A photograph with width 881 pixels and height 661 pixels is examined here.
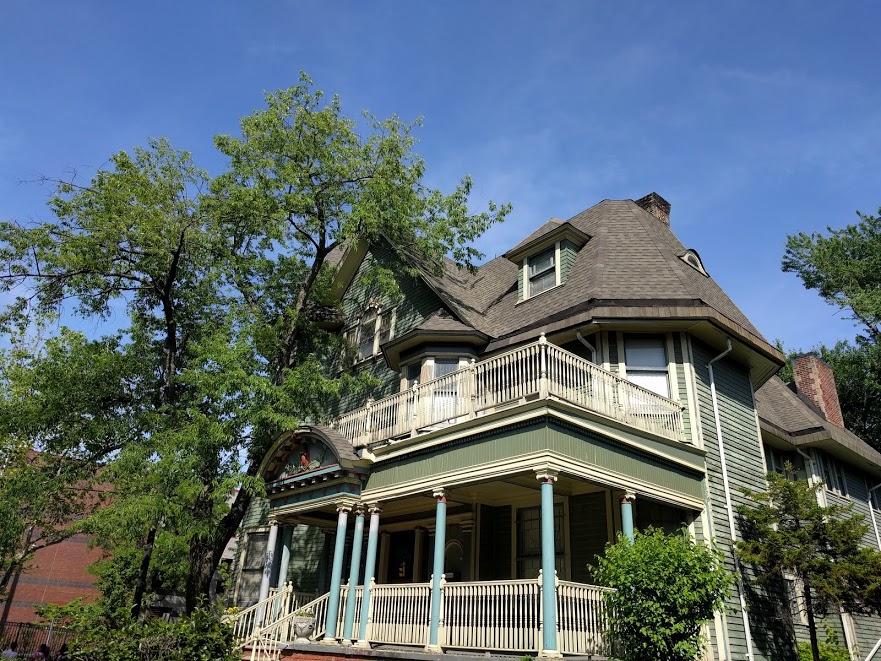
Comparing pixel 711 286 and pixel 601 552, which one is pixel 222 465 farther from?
pixel 711 286

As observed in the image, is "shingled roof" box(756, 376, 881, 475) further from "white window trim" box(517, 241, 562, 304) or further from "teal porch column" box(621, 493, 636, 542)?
"teal porch column" box(621, 493, 636, 542)

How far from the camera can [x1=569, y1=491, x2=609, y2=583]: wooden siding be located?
42.5 feet

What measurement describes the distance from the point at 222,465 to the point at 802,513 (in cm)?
1492

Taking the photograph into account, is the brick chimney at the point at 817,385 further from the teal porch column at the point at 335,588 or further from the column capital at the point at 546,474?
the teal porch column at the point at 335,588

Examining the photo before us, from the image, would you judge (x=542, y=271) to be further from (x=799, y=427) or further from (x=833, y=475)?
(x=833, y=475)

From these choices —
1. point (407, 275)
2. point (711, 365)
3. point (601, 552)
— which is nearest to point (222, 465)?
point (407, 275)

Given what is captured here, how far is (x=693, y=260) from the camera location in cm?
1794

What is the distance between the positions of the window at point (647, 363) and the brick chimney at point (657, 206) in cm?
753

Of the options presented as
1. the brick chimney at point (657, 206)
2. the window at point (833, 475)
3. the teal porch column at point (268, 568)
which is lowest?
the teal porch column at point (268, 568)

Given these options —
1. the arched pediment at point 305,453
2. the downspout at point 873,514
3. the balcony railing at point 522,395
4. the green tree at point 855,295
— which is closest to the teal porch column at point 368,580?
the arched pediment at point 305,453

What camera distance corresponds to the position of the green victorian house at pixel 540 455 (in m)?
10.9

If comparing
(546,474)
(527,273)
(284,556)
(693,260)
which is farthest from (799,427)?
(284,556)

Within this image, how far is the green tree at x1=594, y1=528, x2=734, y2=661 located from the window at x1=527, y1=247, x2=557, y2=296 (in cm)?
918

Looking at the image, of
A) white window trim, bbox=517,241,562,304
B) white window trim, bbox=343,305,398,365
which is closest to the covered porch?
white window trim, bbox=343,305,398,365
